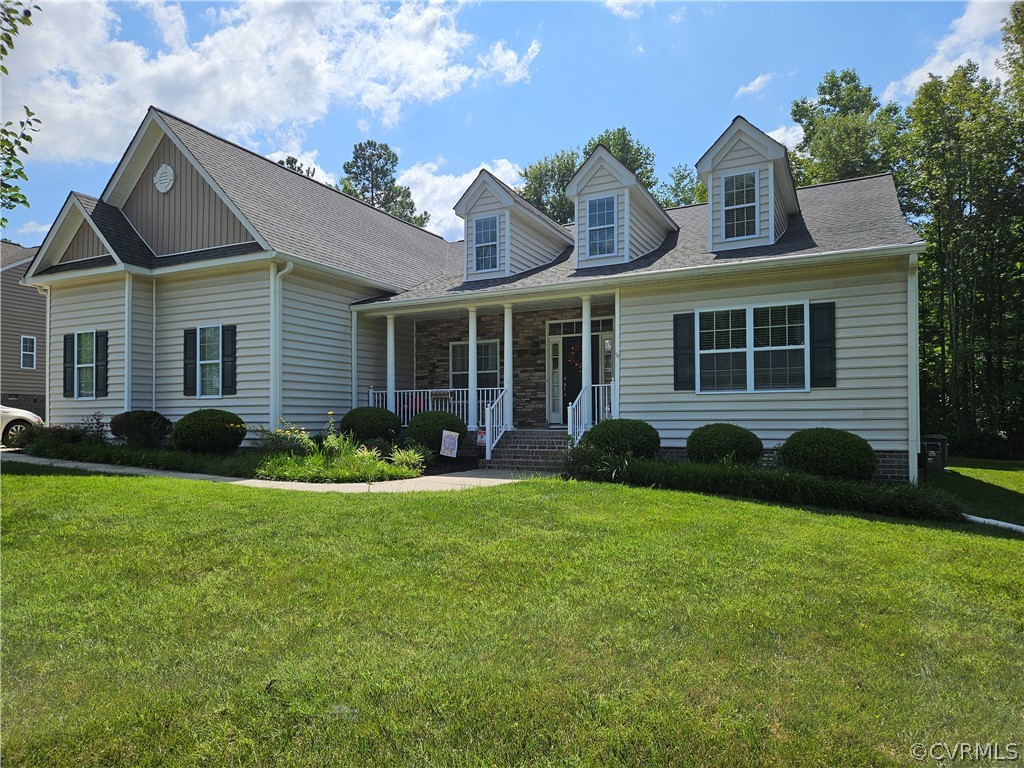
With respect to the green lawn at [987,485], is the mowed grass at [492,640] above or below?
above

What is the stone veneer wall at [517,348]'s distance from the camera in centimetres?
1486

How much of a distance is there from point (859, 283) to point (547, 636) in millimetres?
8852

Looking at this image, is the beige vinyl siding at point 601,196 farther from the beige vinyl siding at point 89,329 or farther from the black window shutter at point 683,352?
the beige vinyl siding at point 89,329

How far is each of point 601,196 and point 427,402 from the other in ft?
19.2

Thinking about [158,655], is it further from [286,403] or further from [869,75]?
[869,75]

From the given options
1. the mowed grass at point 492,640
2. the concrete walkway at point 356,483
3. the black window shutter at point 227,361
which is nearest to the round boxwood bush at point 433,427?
the concrete walkway at point 356,483

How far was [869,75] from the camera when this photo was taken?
94.7 ft

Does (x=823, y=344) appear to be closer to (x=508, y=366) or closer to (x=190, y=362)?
(x=508, y=366)

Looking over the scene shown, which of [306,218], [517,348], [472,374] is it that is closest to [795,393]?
[472,374]

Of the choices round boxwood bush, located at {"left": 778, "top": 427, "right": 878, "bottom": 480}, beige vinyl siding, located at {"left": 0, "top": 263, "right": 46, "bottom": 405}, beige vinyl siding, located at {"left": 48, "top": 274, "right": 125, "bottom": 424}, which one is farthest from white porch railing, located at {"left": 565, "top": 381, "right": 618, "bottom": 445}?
beige vinyl siding, located at {"left": 0, "top": 263, "right": 46, "bottom": 405}

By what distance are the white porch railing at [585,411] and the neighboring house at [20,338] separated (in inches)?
861

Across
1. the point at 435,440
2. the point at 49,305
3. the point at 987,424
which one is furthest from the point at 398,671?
the point at 987,424

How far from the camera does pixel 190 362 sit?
13.3 meters

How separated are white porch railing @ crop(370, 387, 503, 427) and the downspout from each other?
242cm
